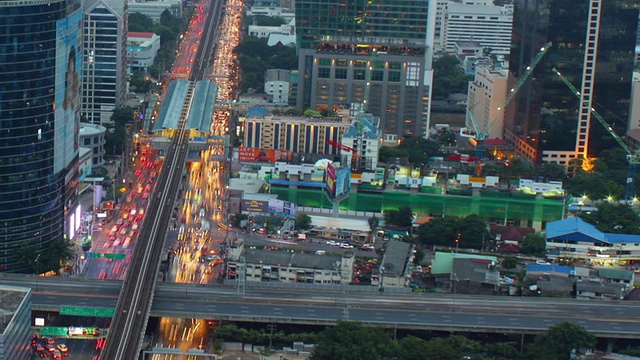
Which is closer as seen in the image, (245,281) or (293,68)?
(245,281)

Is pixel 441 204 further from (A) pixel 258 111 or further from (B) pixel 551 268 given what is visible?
(A) pixel 258 111

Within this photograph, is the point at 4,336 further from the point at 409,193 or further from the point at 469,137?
the point at 469,137

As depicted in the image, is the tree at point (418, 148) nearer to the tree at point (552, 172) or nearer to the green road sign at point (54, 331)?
the tree at point (552, 172)

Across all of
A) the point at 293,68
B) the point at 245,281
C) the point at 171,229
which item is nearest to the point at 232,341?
the point at 245,281

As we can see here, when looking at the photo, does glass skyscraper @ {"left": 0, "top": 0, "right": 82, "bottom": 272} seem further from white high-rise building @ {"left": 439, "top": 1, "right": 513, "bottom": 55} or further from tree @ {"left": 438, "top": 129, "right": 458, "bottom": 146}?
white high-rise building @ {"left": 439, "top": 1, "right": 513, "bottom": 55}

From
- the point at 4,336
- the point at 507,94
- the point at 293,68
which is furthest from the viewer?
the point at 293,68

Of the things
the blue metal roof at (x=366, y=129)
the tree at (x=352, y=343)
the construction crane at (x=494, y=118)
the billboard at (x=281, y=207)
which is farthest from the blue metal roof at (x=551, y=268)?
the construction crane at (x=494, y=118)

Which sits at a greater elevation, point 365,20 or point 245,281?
point 365,20
